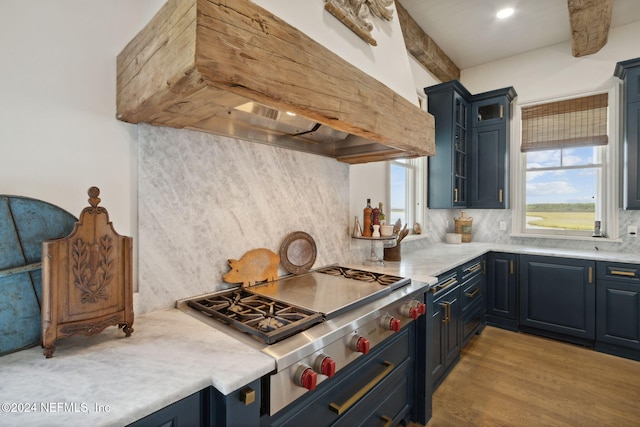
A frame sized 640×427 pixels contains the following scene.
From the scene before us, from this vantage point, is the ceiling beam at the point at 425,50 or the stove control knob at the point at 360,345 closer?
the stove control knob at the point at 360,345

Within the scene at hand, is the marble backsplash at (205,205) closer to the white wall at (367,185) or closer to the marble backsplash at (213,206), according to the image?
the marble backsplash at (213,206)

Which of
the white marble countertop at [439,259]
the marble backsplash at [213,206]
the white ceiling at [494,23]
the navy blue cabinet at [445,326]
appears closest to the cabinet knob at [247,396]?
the marble backsplash at [213,206]

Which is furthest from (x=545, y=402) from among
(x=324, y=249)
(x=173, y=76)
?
(x=173, y=76)

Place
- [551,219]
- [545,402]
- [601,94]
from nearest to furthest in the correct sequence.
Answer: [545,402], [601,94], [551,219]

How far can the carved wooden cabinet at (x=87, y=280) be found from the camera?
0.87 metres

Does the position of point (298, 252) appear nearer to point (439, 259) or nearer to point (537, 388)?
point (439, 259)

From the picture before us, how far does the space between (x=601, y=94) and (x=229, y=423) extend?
454 centimetres

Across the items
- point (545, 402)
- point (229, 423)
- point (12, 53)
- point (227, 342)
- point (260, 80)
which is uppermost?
point (12, 53)

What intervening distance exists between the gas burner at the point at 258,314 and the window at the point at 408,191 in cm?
203

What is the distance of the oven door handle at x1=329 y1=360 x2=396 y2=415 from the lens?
1185 mm

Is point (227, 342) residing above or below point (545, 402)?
above

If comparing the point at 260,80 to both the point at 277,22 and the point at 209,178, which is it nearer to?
the point at 277,22

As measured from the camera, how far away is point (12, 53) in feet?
3.22

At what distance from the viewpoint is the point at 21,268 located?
92cm
